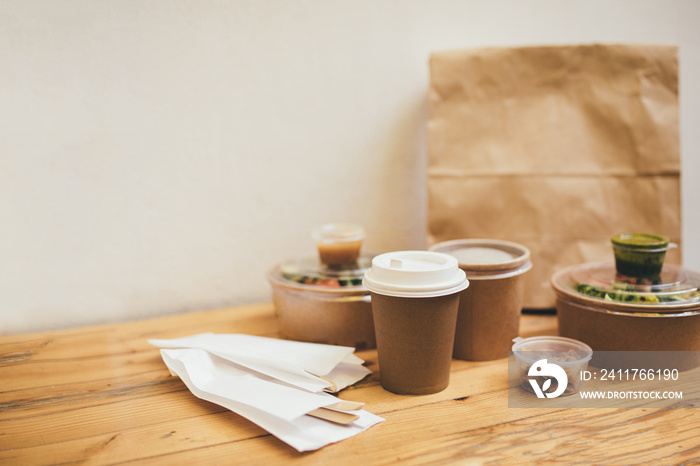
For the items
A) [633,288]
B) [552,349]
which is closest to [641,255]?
[633,288]

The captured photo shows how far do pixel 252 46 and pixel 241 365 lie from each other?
0.70m

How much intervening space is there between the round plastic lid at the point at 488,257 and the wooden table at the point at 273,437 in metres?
0.17

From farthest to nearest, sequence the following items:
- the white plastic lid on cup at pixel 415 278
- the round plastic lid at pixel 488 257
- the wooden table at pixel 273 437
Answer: the round plastic lid at pixel 488 257 < the white plastic lid on cup at pixel 415 278 < the wooden table at pixel 273 437

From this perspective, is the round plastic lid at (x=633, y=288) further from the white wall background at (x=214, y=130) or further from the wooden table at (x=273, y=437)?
the white wall background at (x=214, y=130)

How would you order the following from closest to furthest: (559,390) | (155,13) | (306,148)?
(559,390), (155,13), (306,148)

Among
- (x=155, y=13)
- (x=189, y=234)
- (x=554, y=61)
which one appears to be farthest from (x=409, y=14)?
(x=189, y=234)

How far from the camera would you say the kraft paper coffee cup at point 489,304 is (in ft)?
2.93

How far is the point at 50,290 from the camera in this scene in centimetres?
109

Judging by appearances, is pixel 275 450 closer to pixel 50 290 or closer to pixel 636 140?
pixel 50 290

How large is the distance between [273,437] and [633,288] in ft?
2.17

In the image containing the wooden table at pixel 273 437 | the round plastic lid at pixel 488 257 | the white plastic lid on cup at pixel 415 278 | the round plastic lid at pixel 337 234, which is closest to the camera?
the wooden table at pixel 273 437

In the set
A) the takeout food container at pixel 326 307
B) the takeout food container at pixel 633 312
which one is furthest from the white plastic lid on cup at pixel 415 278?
the takeout food container at pixel 633 312

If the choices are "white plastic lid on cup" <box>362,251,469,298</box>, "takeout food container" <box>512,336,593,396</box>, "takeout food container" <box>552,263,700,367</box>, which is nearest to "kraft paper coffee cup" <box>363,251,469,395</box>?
"white plastic lid on cup" <box>362,251,469,298</box>

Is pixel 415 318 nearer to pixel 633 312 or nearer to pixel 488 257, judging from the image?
pixel 488 257
